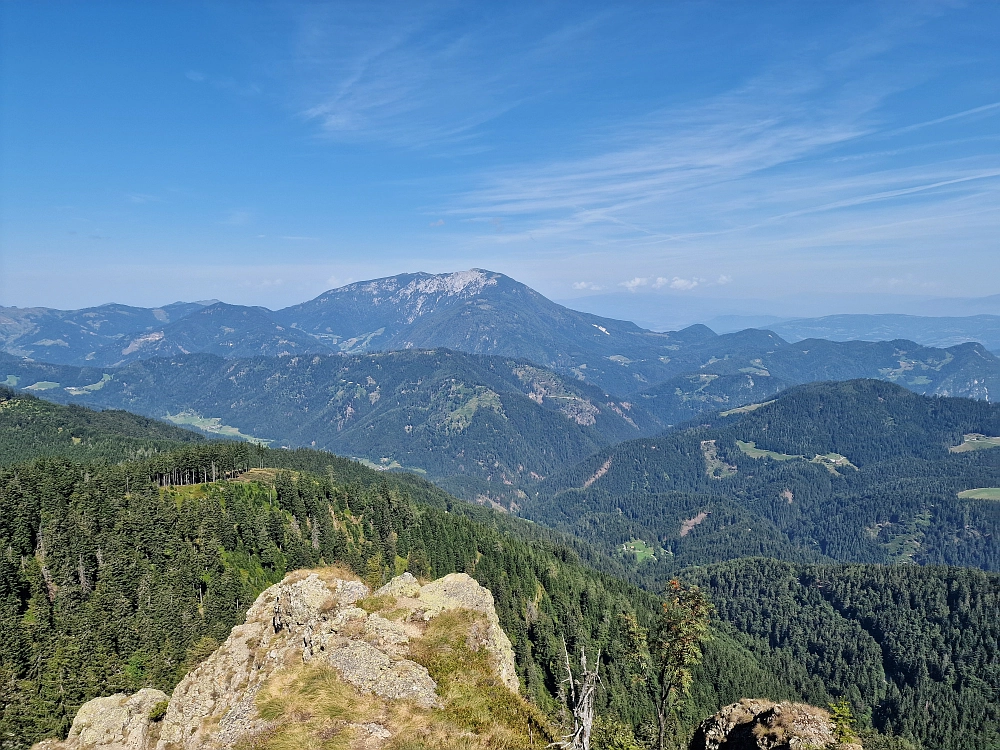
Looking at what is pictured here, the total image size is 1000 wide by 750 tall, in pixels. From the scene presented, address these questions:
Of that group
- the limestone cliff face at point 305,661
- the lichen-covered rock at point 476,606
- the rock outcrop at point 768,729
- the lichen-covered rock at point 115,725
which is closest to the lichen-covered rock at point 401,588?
the limestone cliff face at point 305,661

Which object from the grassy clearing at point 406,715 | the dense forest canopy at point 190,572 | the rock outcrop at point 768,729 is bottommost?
the dense forest canopy at point 190,572

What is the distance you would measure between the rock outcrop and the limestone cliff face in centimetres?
1756

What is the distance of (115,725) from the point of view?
5434cm

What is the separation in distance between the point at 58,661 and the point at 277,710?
8609cm

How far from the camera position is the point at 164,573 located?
387 feet

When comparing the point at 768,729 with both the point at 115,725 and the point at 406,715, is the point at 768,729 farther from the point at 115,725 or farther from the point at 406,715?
the point at 115,725

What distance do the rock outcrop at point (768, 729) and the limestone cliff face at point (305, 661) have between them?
1756 centimetres

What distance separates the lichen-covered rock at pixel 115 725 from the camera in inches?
1951

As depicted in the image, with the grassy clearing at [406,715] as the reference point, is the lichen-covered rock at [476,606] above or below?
below

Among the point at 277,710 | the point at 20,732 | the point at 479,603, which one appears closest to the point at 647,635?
the point at 479,603

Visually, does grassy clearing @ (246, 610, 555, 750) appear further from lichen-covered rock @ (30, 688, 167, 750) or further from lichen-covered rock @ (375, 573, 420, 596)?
lichen-covered rock @ (30, 688, 167, 750)

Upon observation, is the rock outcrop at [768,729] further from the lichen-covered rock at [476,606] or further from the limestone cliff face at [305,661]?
the limestone cliff face at [305,661]

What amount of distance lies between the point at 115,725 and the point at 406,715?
42976mm

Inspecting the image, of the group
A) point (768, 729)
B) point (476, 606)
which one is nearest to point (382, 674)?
point (476, 606)
